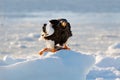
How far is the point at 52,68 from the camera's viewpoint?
7.60m

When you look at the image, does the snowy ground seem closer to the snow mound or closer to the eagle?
the eagle

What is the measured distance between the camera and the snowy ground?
456 inches

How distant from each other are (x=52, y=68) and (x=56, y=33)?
A: 31.0 inches

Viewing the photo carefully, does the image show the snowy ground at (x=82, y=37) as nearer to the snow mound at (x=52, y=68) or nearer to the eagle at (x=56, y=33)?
the eagle at (x=56, y=33)

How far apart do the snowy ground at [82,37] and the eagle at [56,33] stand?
64.0 inches

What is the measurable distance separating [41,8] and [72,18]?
4.58 metres

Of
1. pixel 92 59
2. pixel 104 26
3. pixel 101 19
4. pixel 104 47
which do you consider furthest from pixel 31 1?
pixel 92 59

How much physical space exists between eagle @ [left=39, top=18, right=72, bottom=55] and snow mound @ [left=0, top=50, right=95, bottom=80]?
0.38m

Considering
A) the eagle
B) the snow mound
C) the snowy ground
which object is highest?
the eagle

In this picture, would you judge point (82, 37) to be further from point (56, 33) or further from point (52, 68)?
point (52, 68)

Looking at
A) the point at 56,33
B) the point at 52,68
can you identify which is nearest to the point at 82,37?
the point at 56,33

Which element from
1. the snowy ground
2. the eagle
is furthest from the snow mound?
the snowy ground

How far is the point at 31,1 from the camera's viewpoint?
28.9 m

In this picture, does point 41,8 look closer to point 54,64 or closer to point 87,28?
point 87,28
